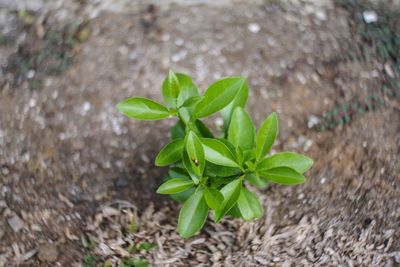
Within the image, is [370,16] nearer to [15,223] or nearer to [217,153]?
[217,153]

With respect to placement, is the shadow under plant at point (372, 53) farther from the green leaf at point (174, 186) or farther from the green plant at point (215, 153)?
the green leaf at point (174, 186)

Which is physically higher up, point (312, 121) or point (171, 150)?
point (171, 150)

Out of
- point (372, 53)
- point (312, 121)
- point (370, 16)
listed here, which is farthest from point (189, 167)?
point (370, 16)

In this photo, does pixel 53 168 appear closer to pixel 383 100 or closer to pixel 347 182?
pixel 347 182

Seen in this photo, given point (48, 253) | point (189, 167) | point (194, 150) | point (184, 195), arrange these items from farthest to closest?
point (48, 253)
point (184, 195)
point (189, 167)
point (194, 150)

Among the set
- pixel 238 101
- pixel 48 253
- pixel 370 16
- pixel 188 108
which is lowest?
pixel 48 253

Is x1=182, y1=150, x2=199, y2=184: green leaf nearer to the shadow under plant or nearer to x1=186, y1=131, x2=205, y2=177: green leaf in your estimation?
x1=186, y1=131, x2=205, y2=177: green leaf

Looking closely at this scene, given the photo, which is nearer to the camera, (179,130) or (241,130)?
(241,130)
